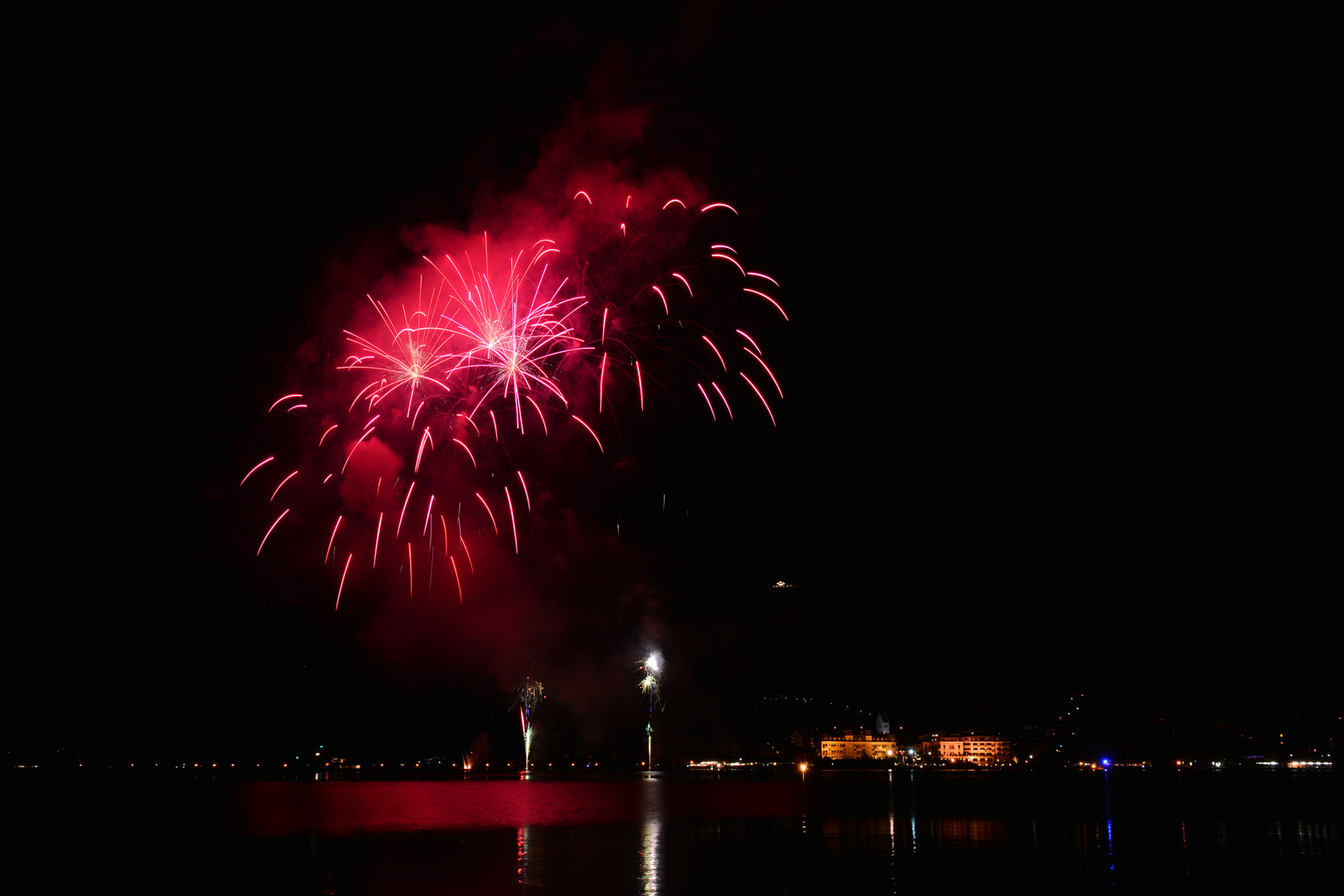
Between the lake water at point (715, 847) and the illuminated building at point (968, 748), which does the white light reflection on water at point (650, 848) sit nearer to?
the lake water at point (715, 847)

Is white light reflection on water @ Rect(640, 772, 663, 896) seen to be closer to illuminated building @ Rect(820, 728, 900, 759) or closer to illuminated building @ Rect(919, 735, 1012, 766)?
illuminated building @ Rect(919, 735, 1012, 766)

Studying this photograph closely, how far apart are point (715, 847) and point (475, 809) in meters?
28.2

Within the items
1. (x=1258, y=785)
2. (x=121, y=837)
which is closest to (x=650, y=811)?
(x=121, y=837)

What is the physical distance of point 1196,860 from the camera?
20688 mm

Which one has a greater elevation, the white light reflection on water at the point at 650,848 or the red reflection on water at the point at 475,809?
the white light reflection on water at the point at 650,848

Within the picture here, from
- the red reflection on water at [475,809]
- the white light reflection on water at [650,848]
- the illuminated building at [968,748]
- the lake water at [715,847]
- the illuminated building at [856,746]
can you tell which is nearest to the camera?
the white light reflection on water at [650,848]

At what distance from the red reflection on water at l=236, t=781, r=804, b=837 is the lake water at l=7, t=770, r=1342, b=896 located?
1.20 ft

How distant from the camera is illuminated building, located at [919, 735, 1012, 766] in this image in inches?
6570

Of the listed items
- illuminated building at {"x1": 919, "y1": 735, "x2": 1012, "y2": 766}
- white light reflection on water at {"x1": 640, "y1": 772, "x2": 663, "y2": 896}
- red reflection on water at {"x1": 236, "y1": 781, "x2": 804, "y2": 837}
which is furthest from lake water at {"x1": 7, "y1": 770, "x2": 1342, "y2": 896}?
illuminated building at {"x1": 919, "y1": 735, "x2": 1012, "y2": 766}

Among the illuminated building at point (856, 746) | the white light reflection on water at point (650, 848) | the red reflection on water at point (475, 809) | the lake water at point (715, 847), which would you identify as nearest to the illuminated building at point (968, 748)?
the illuminated building at point (856, 746)

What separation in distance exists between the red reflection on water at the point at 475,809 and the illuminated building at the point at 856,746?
120 metres

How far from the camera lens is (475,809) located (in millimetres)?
49594

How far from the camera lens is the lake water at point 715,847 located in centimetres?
1839

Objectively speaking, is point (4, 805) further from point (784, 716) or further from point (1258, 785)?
point (784, 716)
